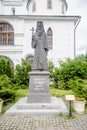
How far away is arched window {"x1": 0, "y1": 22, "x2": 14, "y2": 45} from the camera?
2829 centimetres

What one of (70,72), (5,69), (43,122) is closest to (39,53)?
(43,122)

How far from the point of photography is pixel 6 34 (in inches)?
1116

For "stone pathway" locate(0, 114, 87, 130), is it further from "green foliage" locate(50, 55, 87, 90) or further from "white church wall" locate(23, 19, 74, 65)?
"white church wall" locate(23, 19, 74, 65)

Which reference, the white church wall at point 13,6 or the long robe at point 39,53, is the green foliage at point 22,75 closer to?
the long robe at point 39,53

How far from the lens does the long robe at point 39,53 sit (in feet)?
36.6

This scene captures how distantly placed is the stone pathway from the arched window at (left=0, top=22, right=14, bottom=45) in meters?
20.4

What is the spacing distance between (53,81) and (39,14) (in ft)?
41.3

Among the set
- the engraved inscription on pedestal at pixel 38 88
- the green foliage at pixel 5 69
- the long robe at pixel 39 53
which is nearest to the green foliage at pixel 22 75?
the green foliage at pixel 5 69

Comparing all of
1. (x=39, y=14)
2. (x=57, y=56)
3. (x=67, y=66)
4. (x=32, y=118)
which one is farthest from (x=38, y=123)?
(x=39, y=14)

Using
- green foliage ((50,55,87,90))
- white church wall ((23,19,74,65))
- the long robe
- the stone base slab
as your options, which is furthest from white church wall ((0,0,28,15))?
the stone base slab

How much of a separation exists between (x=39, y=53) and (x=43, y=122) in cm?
447

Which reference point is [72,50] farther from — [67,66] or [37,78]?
[37,78]

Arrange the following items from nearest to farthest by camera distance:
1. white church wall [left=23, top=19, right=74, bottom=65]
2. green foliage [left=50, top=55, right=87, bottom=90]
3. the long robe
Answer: the long robe
green foliage [left=50, top=55, right=87, bottom=90]
white church wall [left=23, top=19, right=74, bottom=65]

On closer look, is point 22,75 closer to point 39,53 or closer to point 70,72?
point 70,72
